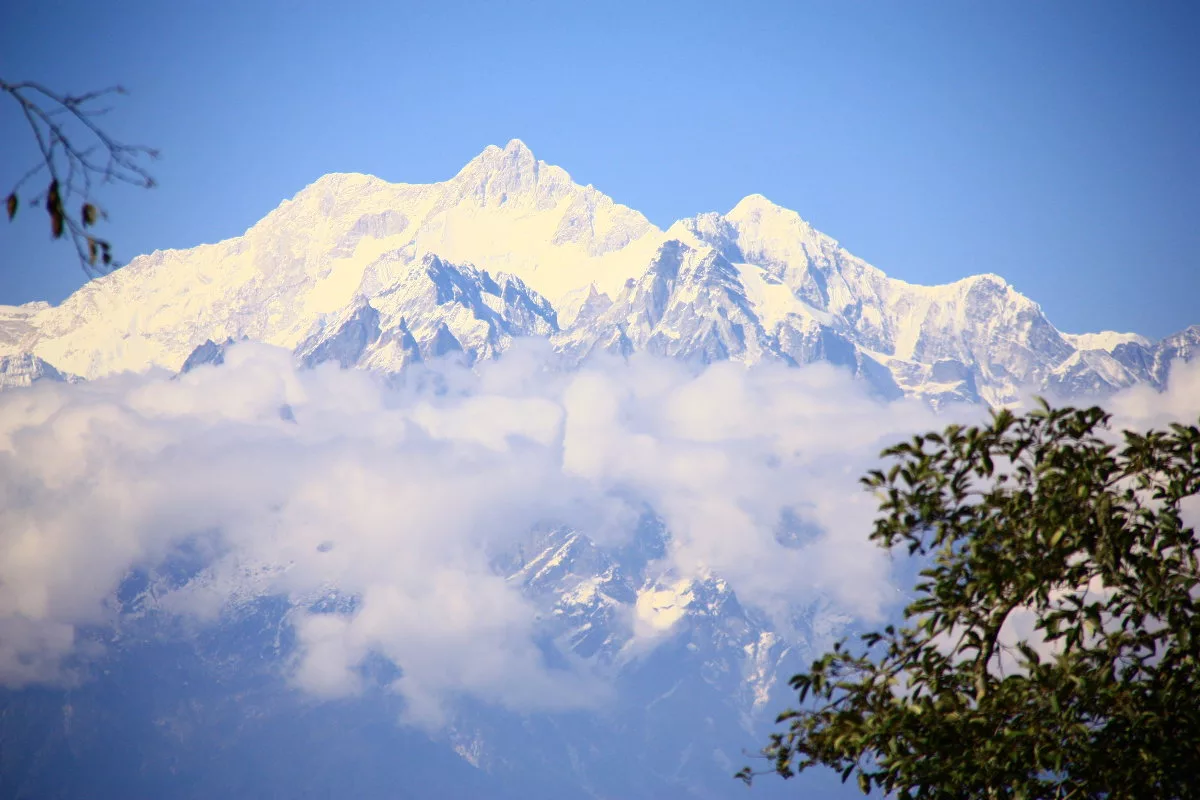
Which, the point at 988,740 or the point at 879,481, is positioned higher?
the point at 879,481

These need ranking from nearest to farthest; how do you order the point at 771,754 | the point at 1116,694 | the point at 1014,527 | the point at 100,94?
the point at 100,94 → the point at 1116,694 → the point at 1014,527 → the point at 771,754

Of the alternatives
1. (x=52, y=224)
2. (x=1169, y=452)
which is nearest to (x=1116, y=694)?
(x=1169, y=452)

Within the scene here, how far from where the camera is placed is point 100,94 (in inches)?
559

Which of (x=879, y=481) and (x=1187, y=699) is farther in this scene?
(x=879, y=481)

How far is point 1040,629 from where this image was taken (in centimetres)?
2270

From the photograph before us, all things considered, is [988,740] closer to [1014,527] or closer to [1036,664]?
[1036,664]

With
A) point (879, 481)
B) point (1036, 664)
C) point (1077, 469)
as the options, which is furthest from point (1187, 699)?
point (879, 481)

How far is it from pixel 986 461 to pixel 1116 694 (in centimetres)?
441

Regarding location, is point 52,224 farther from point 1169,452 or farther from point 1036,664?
point 1169,452

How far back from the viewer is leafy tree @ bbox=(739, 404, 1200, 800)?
2144 centimetres

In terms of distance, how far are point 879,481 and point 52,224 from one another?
1480 cm

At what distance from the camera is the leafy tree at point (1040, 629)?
21.4 meters

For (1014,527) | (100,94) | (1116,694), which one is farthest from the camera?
(1014,527)

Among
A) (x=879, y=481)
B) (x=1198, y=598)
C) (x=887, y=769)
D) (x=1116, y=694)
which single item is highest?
(x=879, y=481)
